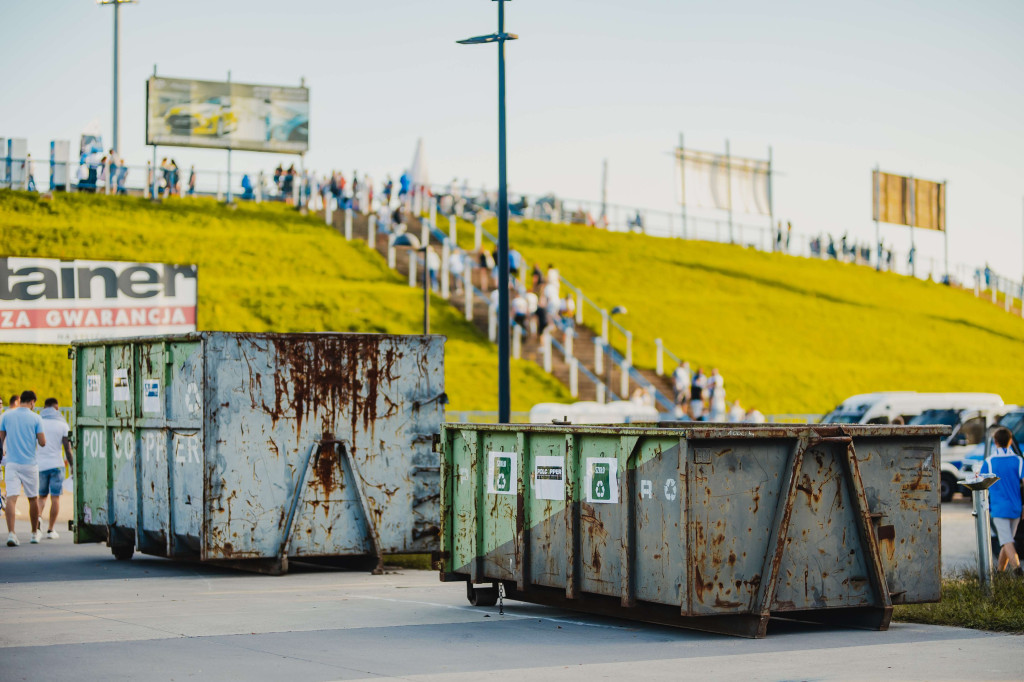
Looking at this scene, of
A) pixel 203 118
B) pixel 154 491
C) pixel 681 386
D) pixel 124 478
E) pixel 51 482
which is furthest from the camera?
pixel 203 118

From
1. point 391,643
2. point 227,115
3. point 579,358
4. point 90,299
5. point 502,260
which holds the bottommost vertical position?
point 391,643

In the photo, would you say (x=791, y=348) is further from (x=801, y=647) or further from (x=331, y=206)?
(x=801, y=647)

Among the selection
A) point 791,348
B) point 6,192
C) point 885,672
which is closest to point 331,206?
point 6,192

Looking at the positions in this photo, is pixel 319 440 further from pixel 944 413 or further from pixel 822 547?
pixel 944 413

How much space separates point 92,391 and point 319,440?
3.90m

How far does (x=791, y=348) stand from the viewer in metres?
49.1

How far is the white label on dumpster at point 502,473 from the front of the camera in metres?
11.4

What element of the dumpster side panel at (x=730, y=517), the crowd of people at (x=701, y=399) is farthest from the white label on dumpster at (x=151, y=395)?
the crowd of people at (x=701, y=399)

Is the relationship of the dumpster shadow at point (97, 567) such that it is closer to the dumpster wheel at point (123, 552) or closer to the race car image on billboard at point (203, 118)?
the dumpster wheel at point (123, 552)

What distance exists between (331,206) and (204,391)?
35585 millimetres

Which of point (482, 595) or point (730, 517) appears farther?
point (482, 595)

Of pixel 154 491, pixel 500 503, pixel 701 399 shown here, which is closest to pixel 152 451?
pixel 154 491

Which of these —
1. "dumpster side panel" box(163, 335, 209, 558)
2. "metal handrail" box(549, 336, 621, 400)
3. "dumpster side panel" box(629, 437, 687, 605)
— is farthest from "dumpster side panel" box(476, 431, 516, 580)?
"metal handrail" box(549, 336, 621, 400)

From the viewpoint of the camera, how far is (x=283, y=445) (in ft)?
47.8
